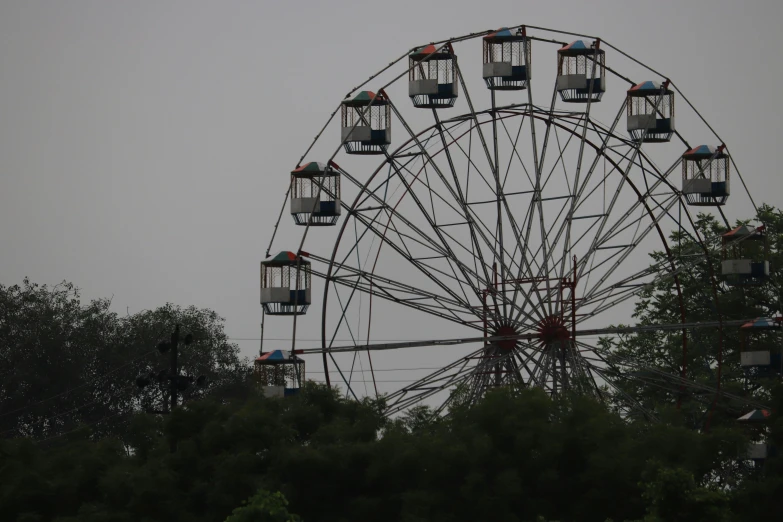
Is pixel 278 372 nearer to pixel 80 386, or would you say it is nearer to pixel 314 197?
pixel 314 197

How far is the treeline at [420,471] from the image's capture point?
3547 cm

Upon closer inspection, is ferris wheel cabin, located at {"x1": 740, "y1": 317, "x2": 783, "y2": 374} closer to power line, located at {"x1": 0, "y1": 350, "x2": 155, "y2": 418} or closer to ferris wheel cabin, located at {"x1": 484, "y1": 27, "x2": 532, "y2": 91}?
ferris wheel cabin, located at {"x1": 484, "y1": 27, "x2": 532, "y2": 91}

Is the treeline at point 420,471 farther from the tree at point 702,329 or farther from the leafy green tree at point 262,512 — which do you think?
the tree at point 702,329

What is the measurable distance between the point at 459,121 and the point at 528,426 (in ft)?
37.3

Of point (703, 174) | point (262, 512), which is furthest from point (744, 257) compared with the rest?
point (262, 512)

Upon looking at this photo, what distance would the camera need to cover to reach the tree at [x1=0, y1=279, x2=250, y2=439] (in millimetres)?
78438

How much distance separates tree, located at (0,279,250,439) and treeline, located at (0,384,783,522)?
1514 inches

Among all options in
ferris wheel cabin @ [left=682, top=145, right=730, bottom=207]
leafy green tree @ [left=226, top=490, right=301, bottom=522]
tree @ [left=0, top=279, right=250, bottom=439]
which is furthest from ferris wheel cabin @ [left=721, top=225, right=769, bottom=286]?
tree @ [left=0, top=279, right=250, bottom=439]

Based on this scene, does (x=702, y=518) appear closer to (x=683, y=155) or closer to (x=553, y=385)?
(x=553, y=385)

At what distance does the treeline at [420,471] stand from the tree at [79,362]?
38.5 meters

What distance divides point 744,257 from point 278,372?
1331 cm

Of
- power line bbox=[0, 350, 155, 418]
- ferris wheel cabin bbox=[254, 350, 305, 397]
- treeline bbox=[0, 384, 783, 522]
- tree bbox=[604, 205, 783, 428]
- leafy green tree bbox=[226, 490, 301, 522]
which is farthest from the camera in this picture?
power line bbox=[0, 350, 155, 418]

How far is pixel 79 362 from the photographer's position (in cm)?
8131

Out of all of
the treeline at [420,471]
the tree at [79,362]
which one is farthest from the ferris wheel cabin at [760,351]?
the tree at [79,362]
